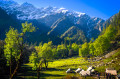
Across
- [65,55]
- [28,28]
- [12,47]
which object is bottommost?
[65,55]

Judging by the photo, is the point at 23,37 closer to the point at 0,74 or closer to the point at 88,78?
the point at 88,78

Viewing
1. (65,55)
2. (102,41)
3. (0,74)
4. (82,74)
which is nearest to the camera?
(82,74)

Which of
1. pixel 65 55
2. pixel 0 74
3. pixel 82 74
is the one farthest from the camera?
pixel 65 55

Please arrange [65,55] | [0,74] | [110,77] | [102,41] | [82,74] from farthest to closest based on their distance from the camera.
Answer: [65,55]
[102,41]
[0,74]
[82,74]
[110,77]

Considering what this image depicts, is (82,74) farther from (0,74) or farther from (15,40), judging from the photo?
(0,74)

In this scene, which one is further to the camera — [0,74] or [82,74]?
[0,74]

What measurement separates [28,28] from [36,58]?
15044 millimetres

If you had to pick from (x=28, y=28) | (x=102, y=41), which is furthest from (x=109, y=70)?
(x=102, y=41)

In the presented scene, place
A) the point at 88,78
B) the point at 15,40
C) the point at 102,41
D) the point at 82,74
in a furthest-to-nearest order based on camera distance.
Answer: the point at 102,41
the point at 82,74
the point at 88,78
the point at 15,40

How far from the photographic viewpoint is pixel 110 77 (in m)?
27.9

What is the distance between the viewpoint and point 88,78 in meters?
30.2

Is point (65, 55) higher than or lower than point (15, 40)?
lower

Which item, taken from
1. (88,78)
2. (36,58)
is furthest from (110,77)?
(36,58)

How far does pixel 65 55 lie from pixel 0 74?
114m
